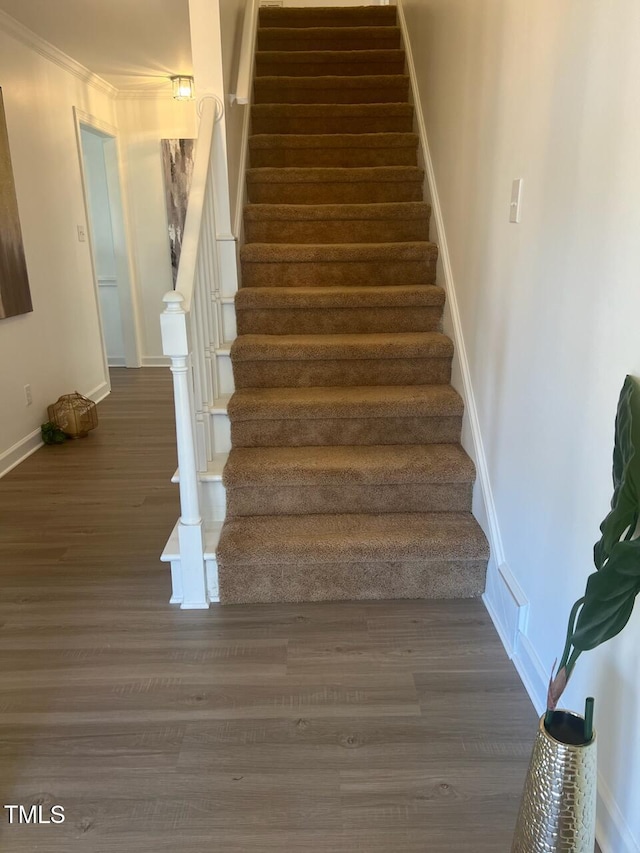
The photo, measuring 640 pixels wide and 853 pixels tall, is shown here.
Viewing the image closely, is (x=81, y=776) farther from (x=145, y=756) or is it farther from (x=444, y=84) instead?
(x=444, y=84)

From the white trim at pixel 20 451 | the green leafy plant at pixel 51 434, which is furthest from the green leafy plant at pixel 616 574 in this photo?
the green leafy plant at pixel 51 434

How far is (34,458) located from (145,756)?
2420 mm

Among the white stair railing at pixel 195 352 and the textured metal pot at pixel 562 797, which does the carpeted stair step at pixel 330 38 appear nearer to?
the white stair railing at pixel 195 352

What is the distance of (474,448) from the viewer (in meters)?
2.21

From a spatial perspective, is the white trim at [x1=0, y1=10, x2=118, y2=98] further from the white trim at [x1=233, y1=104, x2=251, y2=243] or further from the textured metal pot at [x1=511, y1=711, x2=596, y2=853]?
Result: the textured metal pot at [x1=511, y1=711, x2=596, y2=853]

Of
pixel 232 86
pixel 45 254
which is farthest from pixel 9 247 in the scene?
pixel 232 86

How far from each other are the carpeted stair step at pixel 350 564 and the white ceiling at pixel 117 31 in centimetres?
293

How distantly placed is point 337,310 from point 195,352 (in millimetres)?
835

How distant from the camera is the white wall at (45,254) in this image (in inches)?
132

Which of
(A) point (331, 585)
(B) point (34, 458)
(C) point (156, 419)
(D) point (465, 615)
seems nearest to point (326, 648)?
(A) point (331, 585)

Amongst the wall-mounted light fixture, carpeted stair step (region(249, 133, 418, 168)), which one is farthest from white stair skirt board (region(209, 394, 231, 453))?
the wall-mounted light fixture

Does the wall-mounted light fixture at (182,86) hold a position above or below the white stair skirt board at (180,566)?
above

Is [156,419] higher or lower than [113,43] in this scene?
lower

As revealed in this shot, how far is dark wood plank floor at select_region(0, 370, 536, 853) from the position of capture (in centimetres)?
129
